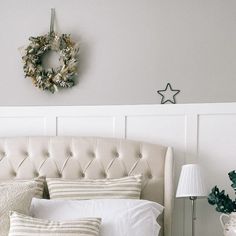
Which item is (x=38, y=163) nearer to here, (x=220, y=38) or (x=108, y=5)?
(x=108, y=5)

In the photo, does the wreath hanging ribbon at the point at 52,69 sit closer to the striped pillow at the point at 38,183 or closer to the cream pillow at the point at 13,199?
the striped pillow at the point at 38,183

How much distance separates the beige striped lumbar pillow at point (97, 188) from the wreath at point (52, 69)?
0.72m

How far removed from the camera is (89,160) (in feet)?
8.23

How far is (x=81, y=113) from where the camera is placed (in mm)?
2656


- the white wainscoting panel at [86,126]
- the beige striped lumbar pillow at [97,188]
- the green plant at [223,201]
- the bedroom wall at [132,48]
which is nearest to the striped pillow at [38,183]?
the beige striped lumbar pillow at [97,188]

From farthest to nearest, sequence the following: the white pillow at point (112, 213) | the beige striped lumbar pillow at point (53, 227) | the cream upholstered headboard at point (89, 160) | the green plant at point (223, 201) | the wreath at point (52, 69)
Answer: the wreath at point (52, 69) → the cream upholstered headboard at point (89, 160) → the green plant at point (223, 201) → the white pillow at point (112, 213) → the beige striped lumbar pillow at point (53, 227)

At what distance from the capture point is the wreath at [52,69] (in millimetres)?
2701

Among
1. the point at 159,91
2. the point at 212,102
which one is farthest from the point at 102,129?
the point at 212,102

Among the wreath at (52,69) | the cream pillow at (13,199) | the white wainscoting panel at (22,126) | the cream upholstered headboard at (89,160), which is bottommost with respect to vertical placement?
the cream pillow at (13,199)

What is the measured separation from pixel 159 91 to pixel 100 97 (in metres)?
0.40

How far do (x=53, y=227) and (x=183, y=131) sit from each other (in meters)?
1.10

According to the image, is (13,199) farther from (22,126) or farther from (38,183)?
(22,126)

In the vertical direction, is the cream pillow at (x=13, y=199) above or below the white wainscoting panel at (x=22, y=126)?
below

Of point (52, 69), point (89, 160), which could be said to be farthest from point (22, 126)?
point (89, 160)
